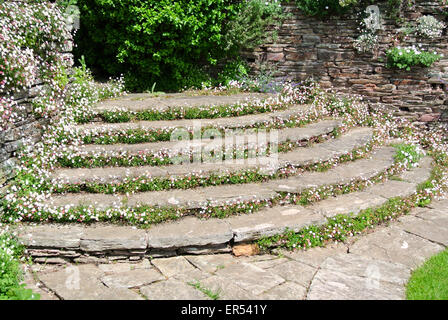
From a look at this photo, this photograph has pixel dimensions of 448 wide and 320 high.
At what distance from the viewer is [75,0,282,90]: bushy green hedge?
675 cm

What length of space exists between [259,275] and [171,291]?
0.83 m

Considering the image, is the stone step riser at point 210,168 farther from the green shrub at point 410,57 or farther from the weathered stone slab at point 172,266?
the green shrub at point 410,57

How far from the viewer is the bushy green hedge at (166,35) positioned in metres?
6.75

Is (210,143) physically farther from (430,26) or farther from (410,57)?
(430,26)

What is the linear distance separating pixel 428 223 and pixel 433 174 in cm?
149

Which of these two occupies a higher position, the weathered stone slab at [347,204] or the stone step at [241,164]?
the stone step at [241,164]

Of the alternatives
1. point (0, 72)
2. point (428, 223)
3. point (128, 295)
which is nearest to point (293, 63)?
point (428, 223)

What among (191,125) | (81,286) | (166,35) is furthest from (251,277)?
(166,35)

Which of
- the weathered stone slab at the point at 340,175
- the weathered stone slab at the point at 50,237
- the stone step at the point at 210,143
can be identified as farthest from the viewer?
the stone step at the point at 210,143

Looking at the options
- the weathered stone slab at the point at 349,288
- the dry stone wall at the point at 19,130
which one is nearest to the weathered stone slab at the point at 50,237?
the dry stone wall at the point at 19,130

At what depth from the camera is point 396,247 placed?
4.27 meters

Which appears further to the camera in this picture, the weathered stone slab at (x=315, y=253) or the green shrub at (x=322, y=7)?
the green shrub at (x=322, y=7)

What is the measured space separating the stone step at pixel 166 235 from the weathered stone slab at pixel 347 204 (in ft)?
0.18
